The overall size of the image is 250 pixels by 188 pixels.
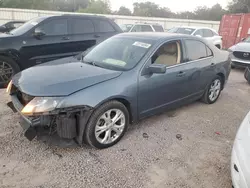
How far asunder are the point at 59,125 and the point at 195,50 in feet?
9.31

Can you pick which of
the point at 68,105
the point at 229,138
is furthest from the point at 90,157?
the point at 229,138

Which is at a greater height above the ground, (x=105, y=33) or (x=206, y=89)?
(x=105, y=33)

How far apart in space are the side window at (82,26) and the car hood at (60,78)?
3.01 meters

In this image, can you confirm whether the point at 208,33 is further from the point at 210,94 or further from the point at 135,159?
the point at 135,159

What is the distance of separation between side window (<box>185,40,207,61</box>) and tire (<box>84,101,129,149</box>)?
5.61 feet

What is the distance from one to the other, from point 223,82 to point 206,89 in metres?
0.69

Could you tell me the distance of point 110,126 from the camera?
299 centimetres

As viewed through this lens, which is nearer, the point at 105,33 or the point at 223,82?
the point at 223,82

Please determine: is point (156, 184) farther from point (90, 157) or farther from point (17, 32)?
point (17, 32)

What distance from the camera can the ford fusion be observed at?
2.56 metres

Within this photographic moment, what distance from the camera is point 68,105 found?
A: 252 centimetres

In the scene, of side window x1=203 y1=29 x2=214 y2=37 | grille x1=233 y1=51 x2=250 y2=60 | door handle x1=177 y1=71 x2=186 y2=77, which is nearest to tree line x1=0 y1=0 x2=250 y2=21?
side window x1=203 y1=29 x2=214 y2=37

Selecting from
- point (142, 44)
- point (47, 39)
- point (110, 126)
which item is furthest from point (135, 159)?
point (47, 39)

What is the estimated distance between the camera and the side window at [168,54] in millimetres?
3423
